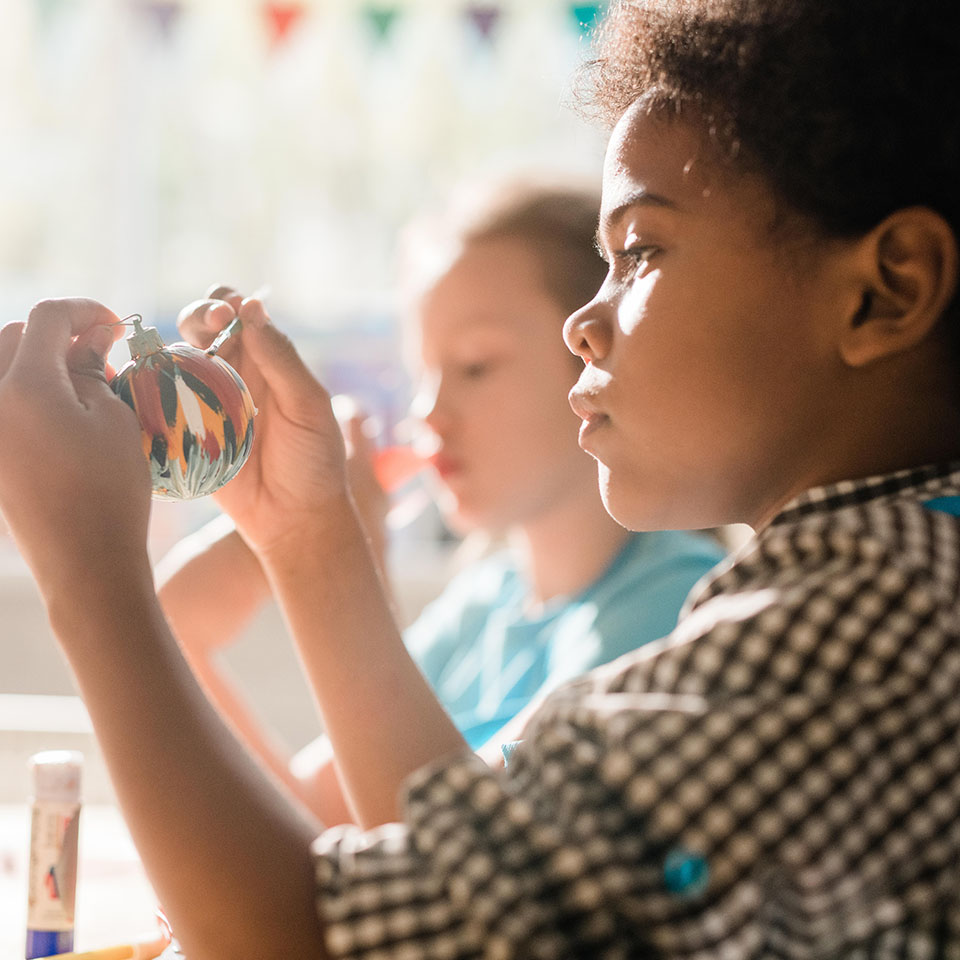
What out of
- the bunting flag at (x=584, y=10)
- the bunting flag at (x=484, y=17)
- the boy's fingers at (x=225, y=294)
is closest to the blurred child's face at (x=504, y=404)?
the boy's fingers at (x=225, y=294)

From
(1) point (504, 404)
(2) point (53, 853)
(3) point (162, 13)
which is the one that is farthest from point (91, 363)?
(3) point (162, 13)

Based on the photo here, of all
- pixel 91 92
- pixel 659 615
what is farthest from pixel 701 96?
pixel 91 92

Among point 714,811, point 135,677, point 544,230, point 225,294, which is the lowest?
point 714,811

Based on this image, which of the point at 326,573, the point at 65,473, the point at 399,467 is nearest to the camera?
the point at 65,473

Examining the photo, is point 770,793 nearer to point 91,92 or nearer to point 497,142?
point 497,142

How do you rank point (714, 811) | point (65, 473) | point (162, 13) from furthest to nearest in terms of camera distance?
1. point (162, 13)
2. point (65, 473)
3. point (714, 811)

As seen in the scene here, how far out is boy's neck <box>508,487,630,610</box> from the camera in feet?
4.15

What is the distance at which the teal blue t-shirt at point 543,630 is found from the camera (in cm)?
112

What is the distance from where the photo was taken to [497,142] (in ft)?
8.14

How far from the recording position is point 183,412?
2.10 feet

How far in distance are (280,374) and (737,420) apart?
Answer: 13.8 inches

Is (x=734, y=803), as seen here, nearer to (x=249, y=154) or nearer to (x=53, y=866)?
(x=53, y=866)

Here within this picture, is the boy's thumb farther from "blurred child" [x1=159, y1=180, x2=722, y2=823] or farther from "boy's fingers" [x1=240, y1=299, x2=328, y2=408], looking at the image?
"blurred child" [x1=159, y1=180, x2=722, y2=823]

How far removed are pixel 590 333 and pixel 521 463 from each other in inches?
25.7
